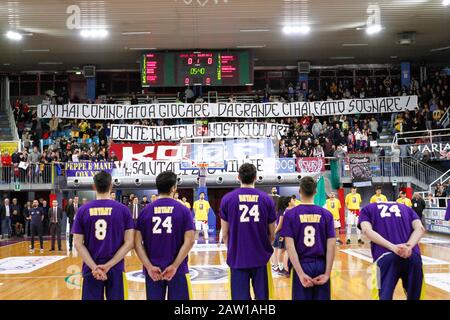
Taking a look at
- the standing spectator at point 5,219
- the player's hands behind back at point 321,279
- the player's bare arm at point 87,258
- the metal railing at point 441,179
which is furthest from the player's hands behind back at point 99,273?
the metal railing at point 441,179

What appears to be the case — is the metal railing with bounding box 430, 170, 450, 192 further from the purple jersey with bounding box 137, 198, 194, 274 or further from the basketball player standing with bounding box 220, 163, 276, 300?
the purple jersey with bounding box 137, 198, 194, 274

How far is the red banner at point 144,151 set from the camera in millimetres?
26500

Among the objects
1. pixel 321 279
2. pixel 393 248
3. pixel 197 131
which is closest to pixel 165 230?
pixel 321 279

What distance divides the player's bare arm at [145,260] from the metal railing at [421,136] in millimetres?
23962

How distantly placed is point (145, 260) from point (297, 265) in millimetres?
1617

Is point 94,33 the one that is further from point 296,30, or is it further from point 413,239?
point 413,239

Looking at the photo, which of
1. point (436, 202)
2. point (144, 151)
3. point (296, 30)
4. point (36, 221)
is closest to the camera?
point (36, 221)

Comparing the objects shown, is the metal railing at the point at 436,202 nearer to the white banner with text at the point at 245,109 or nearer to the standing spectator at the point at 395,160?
the standing spectator at the point at 395,160

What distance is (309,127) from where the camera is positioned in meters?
30.8

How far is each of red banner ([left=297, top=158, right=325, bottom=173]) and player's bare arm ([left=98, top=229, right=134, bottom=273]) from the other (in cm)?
2037

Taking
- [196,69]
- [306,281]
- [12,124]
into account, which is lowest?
[306,281]

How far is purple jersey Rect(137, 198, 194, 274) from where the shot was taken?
5.83 metres

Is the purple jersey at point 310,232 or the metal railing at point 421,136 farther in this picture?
the metal railing at point 421,136

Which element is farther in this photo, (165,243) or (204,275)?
(204,275)
